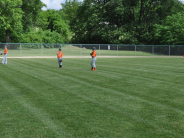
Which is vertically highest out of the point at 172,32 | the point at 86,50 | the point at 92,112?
the point at 172,32

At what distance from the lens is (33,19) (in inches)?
2350

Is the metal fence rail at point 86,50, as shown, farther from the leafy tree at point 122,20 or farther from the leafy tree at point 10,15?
the leafy tree at point 10,15

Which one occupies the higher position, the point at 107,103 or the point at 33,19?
the point at 33,19

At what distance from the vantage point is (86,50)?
41.9 m

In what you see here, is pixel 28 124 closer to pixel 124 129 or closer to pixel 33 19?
pixel 124 129

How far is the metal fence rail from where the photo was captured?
38938mm

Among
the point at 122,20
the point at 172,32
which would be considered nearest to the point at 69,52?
the point at 172,32

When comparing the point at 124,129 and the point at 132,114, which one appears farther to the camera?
the point at 132,114

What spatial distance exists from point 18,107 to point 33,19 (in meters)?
56.1

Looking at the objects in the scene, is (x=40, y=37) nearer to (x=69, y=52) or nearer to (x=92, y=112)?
(x=69, y=52)

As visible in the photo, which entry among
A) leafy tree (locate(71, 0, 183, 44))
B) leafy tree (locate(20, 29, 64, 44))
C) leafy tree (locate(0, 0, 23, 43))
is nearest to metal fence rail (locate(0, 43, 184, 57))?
leafy tree (locate(71, 0, 183, 44))

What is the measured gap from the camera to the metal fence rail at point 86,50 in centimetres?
3894

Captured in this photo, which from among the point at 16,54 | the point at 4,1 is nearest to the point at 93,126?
the point at 16,54

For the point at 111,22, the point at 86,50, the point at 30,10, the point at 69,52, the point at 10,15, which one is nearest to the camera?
the point at 69,52
